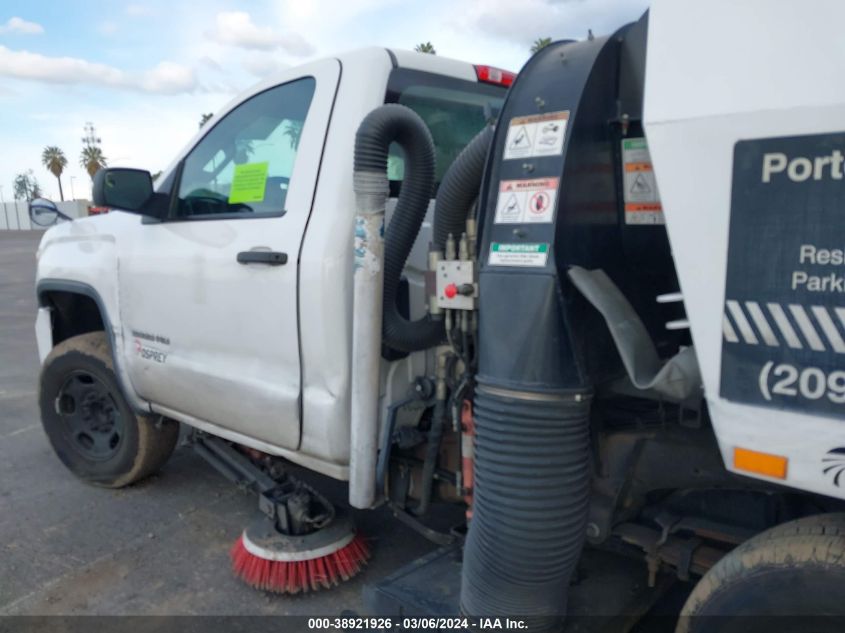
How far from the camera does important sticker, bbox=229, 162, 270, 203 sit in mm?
3049

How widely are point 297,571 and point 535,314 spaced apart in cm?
186

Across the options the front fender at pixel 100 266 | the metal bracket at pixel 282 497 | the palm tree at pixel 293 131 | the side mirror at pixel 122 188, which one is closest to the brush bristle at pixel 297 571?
the metal bracket at pixel 282 497

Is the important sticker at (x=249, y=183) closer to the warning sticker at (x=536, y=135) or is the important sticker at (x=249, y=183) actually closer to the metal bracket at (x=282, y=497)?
the metal bracket at (x=282, y=497)

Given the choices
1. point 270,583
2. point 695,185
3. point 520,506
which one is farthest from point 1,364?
point 695,185

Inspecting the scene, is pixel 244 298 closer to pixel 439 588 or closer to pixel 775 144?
pixel 439 588

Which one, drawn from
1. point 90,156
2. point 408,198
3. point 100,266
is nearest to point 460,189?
point 408,198

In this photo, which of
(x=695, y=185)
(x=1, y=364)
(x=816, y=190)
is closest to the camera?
(x=816, y=190)

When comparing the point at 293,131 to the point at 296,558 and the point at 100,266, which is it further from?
the point at 296,558

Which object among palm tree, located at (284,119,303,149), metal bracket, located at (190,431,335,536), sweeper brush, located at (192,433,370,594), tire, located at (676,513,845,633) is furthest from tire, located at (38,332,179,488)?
tire, located at (676,513,845,633)

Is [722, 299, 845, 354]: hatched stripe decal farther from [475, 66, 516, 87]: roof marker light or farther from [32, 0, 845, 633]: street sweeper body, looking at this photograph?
[475, 66, 516, 87]: roof marker light

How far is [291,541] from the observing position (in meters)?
3.20

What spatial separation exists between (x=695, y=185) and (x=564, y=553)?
102cm

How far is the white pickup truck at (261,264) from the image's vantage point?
2717 millimetres

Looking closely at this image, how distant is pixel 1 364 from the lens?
24.8 ft
